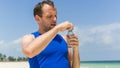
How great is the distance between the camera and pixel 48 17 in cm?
317

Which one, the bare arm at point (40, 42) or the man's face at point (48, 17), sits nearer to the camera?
the bare arm at point (40, 42)

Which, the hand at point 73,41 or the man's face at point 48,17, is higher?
the man's face at point 48,17

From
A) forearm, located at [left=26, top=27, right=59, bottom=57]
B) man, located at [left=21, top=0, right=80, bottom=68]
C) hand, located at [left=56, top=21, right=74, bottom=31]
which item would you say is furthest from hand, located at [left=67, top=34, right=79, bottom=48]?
forearm, located at [left=26, top=27, right=59, bottom=57]

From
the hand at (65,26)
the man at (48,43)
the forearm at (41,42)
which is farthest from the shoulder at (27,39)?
the hand at (65,26)

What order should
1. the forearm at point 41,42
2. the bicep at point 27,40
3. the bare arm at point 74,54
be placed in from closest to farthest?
1. the forearm at point 41,42
2. the bicep at point 27,40
3. the bare arm at point 74,54

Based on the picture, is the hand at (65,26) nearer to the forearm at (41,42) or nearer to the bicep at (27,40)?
the forearm at (41,42)

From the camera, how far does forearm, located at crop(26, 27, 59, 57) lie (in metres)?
2.99

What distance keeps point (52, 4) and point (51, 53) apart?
1.44 ft

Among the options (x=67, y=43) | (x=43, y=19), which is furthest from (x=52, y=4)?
(x=67, y=43)

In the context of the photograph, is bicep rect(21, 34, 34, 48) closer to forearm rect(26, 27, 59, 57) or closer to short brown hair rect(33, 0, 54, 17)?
forearm rect(26, 27, 59, 57)

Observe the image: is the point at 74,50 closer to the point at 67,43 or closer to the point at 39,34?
the point at 67,43

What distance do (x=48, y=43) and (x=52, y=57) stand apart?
17 cm

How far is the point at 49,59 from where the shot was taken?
315cm

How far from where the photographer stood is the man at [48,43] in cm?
301
